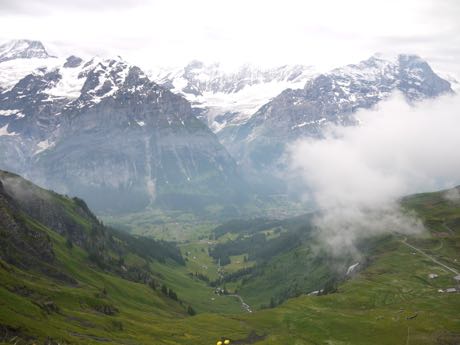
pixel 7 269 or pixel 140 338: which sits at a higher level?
pixel 7 269

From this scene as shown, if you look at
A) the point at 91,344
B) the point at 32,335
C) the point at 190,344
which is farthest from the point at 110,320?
the point at 32,335

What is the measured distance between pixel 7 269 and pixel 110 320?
136 ft

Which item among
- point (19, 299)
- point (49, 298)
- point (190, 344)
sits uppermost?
point (19, 299)

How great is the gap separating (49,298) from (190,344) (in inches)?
2116

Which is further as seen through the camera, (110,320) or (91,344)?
(110,320)

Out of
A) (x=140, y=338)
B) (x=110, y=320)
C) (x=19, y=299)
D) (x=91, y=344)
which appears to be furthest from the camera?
(x=110, y=320)

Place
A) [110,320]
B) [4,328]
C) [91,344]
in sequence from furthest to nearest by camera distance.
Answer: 1. [110,320]
2. [91,344]
3. [4,328]

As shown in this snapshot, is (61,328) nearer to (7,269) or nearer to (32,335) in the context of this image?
(32,335)

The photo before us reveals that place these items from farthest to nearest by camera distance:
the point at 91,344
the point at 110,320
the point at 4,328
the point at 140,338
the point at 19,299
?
the point at 110,320 < the point at 140,338 < the point at 19,299 < the point at 91,344 < the point at 4,328

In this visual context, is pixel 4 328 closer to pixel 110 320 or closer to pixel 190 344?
pixel 110 320

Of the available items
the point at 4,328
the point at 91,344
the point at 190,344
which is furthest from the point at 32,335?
the point at 190,344

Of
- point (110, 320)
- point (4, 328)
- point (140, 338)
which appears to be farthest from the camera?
point (110, 320)

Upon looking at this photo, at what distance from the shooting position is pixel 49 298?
190000 mm

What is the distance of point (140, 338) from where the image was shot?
608ft
